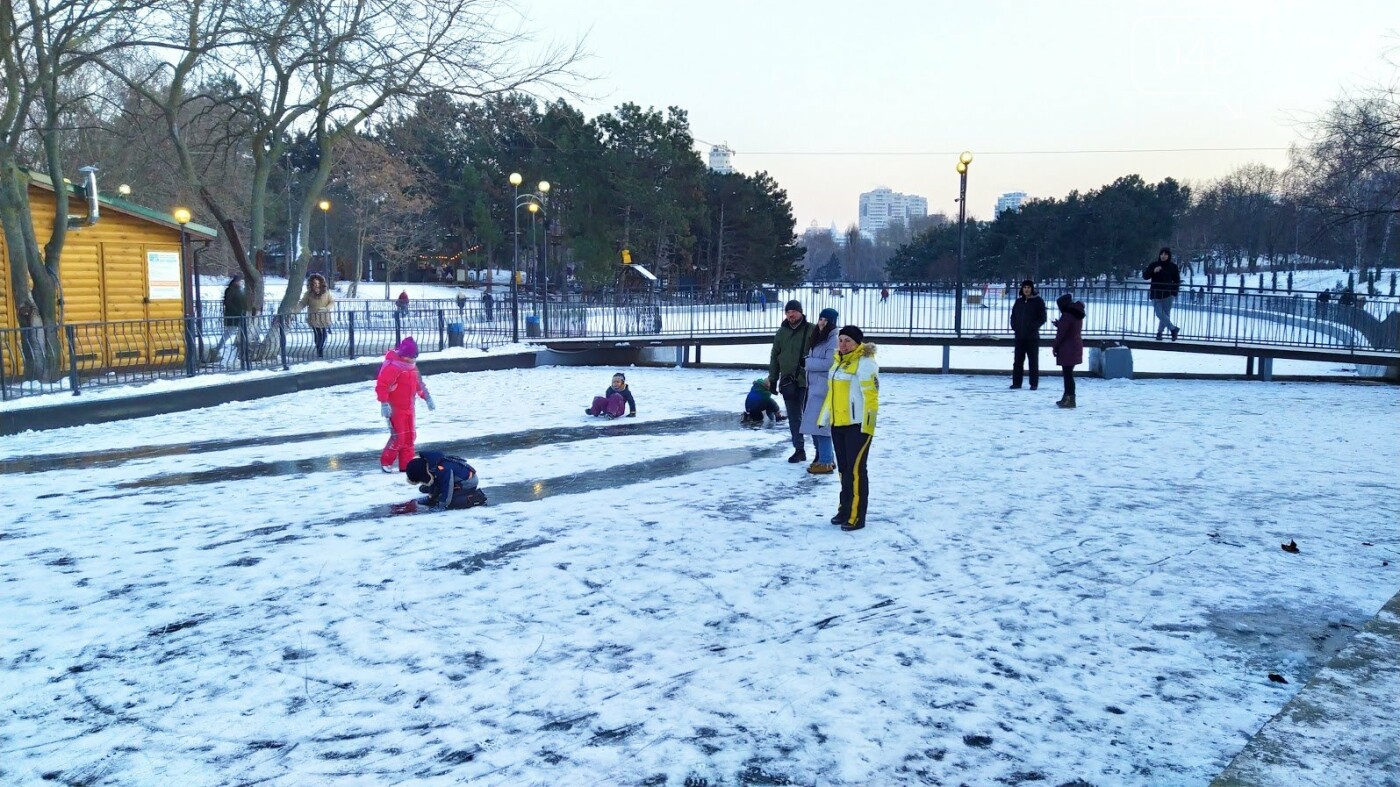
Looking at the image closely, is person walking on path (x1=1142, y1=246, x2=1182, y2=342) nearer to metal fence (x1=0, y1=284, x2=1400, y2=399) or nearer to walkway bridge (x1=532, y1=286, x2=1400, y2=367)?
walkway bridge (x1=532, y1=286, x2=1400, y2=367)

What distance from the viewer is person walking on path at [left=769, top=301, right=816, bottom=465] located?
413 inches

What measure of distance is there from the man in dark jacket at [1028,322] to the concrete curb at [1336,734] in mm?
11530

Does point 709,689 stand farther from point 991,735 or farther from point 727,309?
point 727,309

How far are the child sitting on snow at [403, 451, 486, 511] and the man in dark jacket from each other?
10685 millimetres

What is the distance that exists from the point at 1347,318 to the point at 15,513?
76.3 ft

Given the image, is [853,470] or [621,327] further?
[621,327]

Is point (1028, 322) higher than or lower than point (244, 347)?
higher

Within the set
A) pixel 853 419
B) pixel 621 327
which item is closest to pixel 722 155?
pixel 621 327

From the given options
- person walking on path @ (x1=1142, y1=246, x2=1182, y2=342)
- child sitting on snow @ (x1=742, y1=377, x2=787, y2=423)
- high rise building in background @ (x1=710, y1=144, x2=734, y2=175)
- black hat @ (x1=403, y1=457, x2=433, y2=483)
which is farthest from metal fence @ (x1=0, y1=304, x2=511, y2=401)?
high rise building in background @ (x1=710, y1=144, x2=734, y2=175)

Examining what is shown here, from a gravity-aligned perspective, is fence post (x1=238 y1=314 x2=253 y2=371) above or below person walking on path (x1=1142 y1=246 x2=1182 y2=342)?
below

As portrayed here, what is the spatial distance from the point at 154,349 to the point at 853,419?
40.8 ft

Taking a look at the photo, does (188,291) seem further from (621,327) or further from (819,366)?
(819,366)

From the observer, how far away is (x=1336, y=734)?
3.99 m

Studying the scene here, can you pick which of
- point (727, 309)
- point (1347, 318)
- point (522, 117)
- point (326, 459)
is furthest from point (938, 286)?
point (326, 459)
